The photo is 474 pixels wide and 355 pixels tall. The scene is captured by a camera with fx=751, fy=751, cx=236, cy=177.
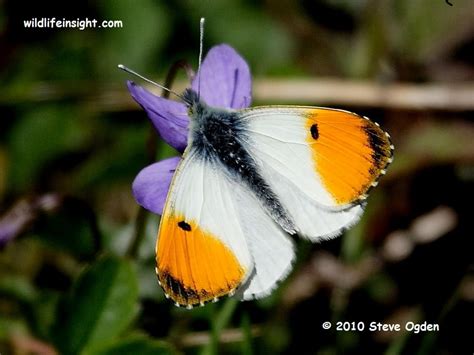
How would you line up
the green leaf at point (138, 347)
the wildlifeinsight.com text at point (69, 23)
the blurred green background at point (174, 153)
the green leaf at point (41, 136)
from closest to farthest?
the green leaf at point (138, 347) < the blurred green background at point (174, 153) < the green leaf at point (41, 136) < the wildlifeinsight.com text at point (69, 23)

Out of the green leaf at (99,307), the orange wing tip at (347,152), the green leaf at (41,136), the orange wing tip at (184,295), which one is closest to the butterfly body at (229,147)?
the orange wing tip at (347,152)

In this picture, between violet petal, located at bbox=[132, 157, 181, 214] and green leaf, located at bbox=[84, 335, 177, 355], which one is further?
green leaf, located at bbox=[84, 335, 177, 355]

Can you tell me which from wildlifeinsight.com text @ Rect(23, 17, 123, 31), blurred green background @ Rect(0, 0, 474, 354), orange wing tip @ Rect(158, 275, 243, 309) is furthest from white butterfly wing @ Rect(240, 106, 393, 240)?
wildlifeinsight.com text @ Rect(23, 17, 123, 31)

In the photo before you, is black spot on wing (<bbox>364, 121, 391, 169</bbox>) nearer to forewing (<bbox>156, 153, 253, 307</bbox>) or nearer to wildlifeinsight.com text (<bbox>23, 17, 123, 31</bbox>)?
forewing (<bbox>156, 153, 253, 307</bbox>)

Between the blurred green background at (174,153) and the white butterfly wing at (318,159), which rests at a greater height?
the white butterfly wing at (318,159)

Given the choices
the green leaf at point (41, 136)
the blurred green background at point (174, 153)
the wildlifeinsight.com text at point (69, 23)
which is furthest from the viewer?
the wildlifeinsight.com text at point (69, 23)

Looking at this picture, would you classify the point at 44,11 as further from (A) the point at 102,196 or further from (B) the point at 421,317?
(B) the point at 421,317

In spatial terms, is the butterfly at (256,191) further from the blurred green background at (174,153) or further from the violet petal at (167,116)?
the blurred green background at (174,153)
